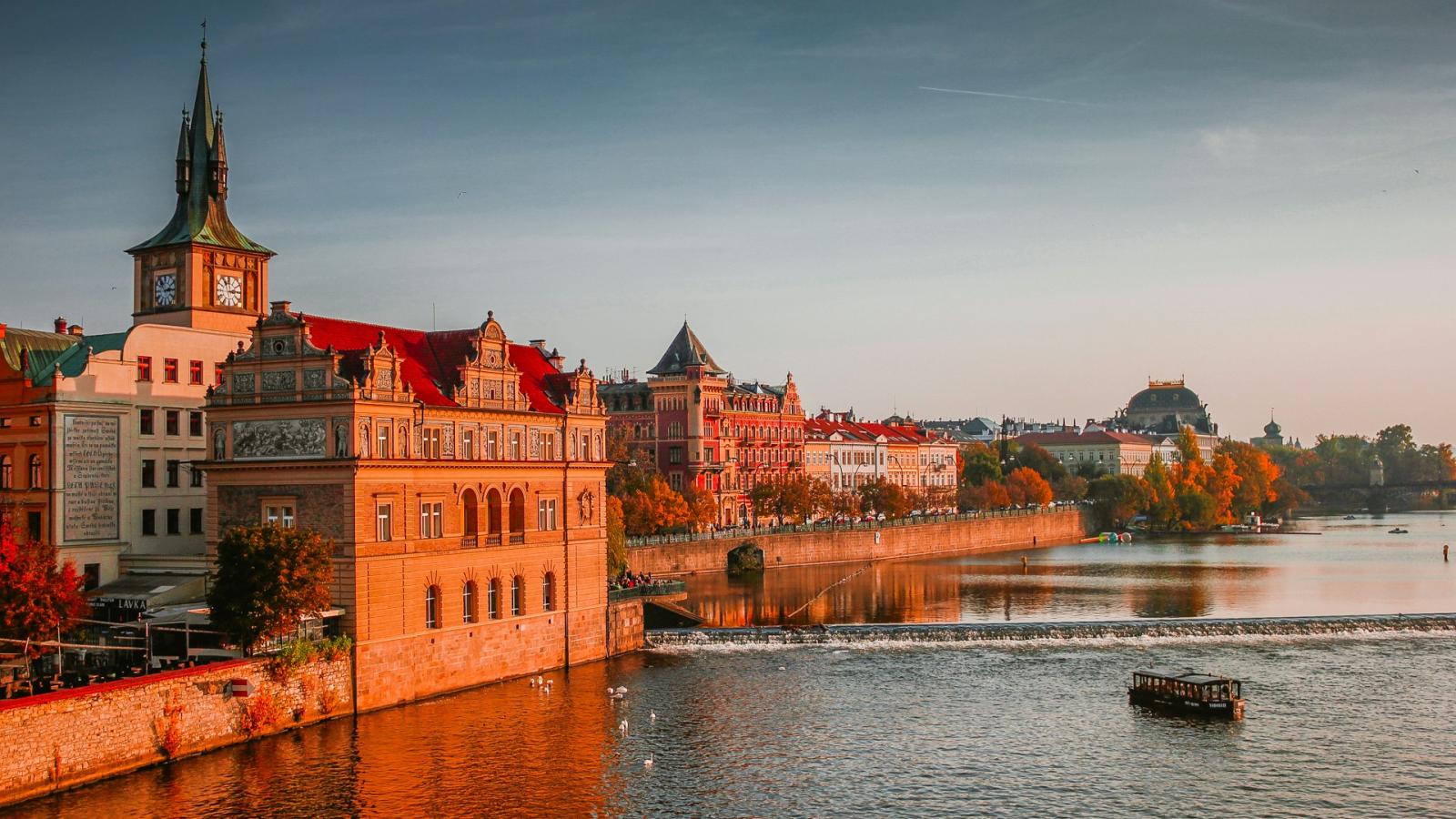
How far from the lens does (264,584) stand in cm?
4434

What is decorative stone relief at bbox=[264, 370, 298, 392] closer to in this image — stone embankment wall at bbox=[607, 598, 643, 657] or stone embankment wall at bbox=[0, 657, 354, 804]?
stone embankment wall at bbox=[0, 657, 354, 804]

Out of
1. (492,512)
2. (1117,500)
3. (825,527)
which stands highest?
(492,512)

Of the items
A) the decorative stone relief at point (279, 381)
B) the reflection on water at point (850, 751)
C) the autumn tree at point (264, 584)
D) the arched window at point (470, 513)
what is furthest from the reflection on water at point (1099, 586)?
the autumn tree at point (264, 584)

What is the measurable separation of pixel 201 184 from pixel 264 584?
25226mm

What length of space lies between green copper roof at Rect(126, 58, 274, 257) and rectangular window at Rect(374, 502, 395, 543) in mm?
19635

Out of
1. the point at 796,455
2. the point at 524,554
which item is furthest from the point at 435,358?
the point at 796,455

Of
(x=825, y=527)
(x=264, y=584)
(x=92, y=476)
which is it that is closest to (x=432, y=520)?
(x=264, y=584)

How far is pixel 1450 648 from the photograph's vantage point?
62.1 m

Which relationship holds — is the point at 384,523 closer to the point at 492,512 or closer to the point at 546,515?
the point at 492,512

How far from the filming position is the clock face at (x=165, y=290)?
6194 cm

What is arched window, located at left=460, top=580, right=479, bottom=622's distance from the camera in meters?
52.8

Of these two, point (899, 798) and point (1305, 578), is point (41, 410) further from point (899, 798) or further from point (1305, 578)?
point (1305, 578)

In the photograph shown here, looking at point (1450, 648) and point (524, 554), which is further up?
point (524, 554)

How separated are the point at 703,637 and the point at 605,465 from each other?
9073mm
